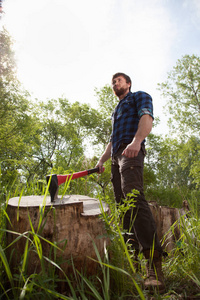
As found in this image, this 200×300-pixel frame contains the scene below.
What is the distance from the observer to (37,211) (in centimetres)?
149

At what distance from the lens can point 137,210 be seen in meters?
2.00

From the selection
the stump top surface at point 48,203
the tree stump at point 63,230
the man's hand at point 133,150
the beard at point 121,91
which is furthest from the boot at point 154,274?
the beard at point 121,91

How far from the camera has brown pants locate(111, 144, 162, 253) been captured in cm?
191

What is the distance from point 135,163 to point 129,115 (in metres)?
0.71

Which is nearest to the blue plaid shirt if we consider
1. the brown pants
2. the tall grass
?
the brown pants

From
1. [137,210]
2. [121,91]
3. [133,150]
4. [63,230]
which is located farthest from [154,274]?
[121,91]

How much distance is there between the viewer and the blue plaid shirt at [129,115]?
2.46m

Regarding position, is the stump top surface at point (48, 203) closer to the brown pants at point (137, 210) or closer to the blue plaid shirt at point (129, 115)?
the brown pants at point (137, 210)

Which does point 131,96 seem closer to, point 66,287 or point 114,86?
point 114,86

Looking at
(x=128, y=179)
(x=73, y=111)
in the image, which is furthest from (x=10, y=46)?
(x=128, y=179)

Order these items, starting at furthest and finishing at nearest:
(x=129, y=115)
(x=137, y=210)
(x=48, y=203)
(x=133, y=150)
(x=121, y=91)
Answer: (x=121, y=91) < (x=129, y=115) < (x=133, y=150) < (x=137, y=210) < (x=48, y=203)

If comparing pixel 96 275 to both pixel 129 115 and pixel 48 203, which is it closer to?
pixel 48 203

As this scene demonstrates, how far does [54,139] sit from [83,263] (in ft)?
94.8

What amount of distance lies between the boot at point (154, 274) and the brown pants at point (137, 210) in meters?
0.07
